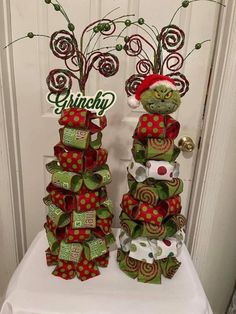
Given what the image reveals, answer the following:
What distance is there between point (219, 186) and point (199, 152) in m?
0.16

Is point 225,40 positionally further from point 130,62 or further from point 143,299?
point 143,299

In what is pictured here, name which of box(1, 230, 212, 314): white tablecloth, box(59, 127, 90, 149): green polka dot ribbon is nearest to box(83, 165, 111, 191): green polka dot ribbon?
box(59, 127, 90, 149): green polka dot ribbon

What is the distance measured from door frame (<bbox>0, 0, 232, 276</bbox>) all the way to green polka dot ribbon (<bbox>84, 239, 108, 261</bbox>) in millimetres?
482

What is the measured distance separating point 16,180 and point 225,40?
991 millimetres

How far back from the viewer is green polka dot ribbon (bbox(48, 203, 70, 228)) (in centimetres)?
84

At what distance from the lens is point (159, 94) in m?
0.76

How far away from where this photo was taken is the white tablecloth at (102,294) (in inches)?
31.3

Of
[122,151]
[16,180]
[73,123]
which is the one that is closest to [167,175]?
[73,123]

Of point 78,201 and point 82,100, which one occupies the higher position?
point 82,100

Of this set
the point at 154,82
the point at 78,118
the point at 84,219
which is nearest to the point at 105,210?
the point at 84,219

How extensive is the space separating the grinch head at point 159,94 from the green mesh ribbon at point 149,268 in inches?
18.6

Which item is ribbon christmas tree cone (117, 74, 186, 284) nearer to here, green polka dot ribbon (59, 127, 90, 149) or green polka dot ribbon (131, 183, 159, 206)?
green polka dot ribbon (131, 183, 159, 206)

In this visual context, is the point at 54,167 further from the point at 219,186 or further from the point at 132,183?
the point at 219,186

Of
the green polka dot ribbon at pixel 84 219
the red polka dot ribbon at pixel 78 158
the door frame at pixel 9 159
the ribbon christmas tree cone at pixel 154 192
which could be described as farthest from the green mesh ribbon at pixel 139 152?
the door frame at pixel 9 159
